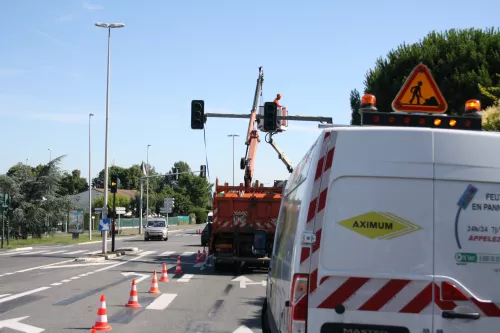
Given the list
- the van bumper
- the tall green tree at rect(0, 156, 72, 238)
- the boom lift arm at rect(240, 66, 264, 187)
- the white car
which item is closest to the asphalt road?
the van bumper

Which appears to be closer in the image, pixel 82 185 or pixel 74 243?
pixel 74 243

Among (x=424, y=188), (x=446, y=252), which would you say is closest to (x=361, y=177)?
(x=424, y=188)

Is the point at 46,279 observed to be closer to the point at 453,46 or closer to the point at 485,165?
the point at 485,165

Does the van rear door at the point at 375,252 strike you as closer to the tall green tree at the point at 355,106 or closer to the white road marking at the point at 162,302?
the white road marking at the point at 162,302

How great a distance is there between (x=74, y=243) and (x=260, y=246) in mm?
41866

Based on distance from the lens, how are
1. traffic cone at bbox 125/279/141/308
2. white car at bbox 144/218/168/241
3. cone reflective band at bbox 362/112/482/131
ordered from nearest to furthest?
cone reflective band at bbox 362/112/482/131
traffic cone at bbox 125/279/141/308
white car at bbox 144/218/168/241

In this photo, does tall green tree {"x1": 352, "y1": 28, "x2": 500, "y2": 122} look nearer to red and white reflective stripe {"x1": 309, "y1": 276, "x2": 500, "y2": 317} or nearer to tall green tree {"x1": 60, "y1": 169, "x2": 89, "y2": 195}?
red and white reflective stripe {"x1": 309, "y1": 276, "x2": 500, "y2": 317}

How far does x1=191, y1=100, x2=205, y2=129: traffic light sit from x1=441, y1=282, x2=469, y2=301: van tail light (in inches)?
695

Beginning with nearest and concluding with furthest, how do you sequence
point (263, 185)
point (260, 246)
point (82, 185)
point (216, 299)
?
1. point (260, 246)
2. point (216, 299)
3. point (263, 185)
4. point (82, 185)

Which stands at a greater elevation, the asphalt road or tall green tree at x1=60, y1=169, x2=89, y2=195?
tall green tree at x1=60, y1=169, x2=89, y2=195

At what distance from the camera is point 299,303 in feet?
15.5

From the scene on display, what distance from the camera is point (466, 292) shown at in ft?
15.3

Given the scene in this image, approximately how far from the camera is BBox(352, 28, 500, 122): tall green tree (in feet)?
84.0

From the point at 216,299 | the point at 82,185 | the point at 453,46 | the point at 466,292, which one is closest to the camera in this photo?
the point at 466,292
